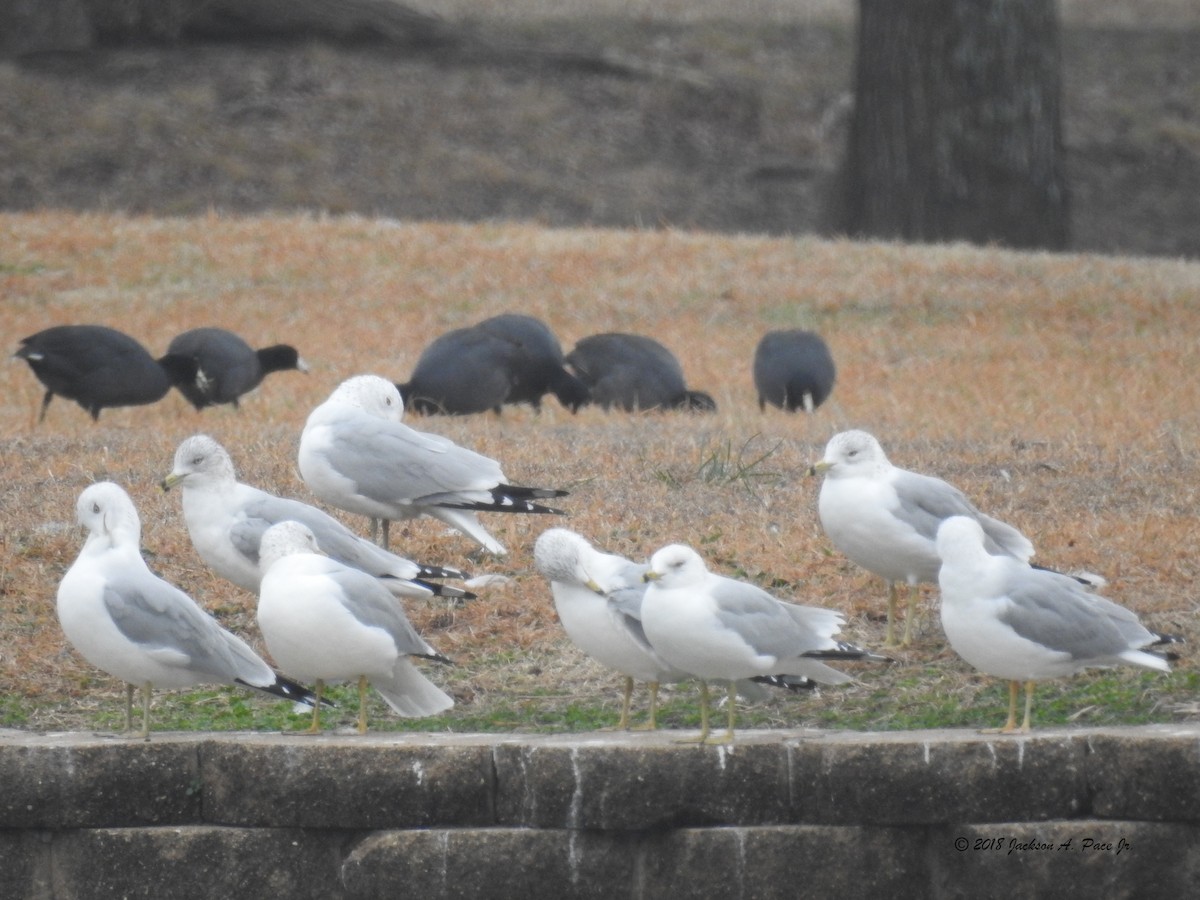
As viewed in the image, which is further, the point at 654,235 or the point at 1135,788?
the point at 654,235

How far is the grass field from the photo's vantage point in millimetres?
5598

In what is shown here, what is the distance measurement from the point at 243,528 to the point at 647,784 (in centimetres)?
152

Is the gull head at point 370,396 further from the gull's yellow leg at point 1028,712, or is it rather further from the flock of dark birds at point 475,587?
the gull's yellow leg at point 1028,712

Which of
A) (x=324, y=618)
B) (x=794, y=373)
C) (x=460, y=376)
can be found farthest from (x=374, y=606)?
(x=794, y=373)

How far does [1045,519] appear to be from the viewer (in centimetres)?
686

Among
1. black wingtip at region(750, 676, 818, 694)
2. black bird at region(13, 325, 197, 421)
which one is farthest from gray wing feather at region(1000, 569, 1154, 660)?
black bird at region(13, 325, 197, 421)


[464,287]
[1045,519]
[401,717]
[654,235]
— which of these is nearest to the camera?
[401,717]

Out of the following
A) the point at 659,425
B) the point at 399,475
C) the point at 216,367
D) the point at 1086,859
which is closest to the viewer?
the point at 1086,859

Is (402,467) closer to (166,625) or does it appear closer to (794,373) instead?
(166,625)

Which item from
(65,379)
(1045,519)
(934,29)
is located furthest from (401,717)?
(934,29)

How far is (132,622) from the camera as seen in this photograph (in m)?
4.78

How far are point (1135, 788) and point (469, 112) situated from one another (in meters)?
17.4

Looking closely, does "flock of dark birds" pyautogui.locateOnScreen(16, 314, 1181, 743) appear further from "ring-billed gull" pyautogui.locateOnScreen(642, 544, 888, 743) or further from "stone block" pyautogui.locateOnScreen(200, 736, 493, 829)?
"stone block" pyautogui.locateOnScreen(200, 736, 493, 829)

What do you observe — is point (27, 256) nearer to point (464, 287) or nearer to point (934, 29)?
point (464, 287)
